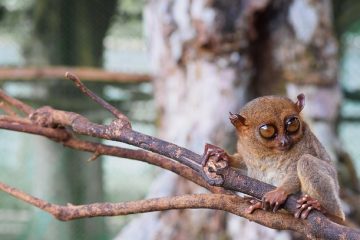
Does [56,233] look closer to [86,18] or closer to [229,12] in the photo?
[86,18]

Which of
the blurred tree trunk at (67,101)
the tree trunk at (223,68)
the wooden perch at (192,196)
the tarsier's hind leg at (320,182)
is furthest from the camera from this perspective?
the blurred tree trunk at (67,101)

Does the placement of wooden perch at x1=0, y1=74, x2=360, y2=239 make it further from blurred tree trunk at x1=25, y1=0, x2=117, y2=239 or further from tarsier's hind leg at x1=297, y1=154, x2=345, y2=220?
blurred tree trunk at x1=25, y1=0, x2=117, y2=239

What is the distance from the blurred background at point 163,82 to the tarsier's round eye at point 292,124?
1.25 m

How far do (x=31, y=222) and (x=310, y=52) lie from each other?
1546 mm

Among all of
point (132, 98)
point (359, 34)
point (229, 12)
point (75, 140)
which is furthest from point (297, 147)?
point (359, 34)

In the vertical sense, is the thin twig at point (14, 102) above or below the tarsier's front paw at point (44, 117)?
above

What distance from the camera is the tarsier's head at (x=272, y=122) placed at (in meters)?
1.38

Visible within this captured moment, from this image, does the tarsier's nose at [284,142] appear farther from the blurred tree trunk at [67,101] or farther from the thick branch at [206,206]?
the blurred tree trunk at [67,101]

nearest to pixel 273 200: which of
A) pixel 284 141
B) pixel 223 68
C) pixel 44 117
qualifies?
pixel 284 141

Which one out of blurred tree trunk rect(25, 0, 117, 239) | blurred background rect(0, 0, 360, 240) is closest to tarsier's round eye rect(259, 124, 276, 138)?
blurred background rect(0, 0, 360, 240)

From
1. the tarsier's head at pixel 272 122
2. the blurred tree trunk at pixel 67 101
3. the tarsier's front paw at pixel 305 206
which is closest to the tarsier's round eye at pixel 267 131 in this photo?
the tarsier's head at pixel 272 122

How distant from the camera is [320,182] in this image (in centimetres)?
138

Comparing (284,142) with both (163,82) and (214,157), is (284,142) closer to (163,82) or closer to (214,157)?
(214,157)

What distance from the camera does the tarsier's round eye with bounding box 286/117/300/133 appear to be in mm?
1374
